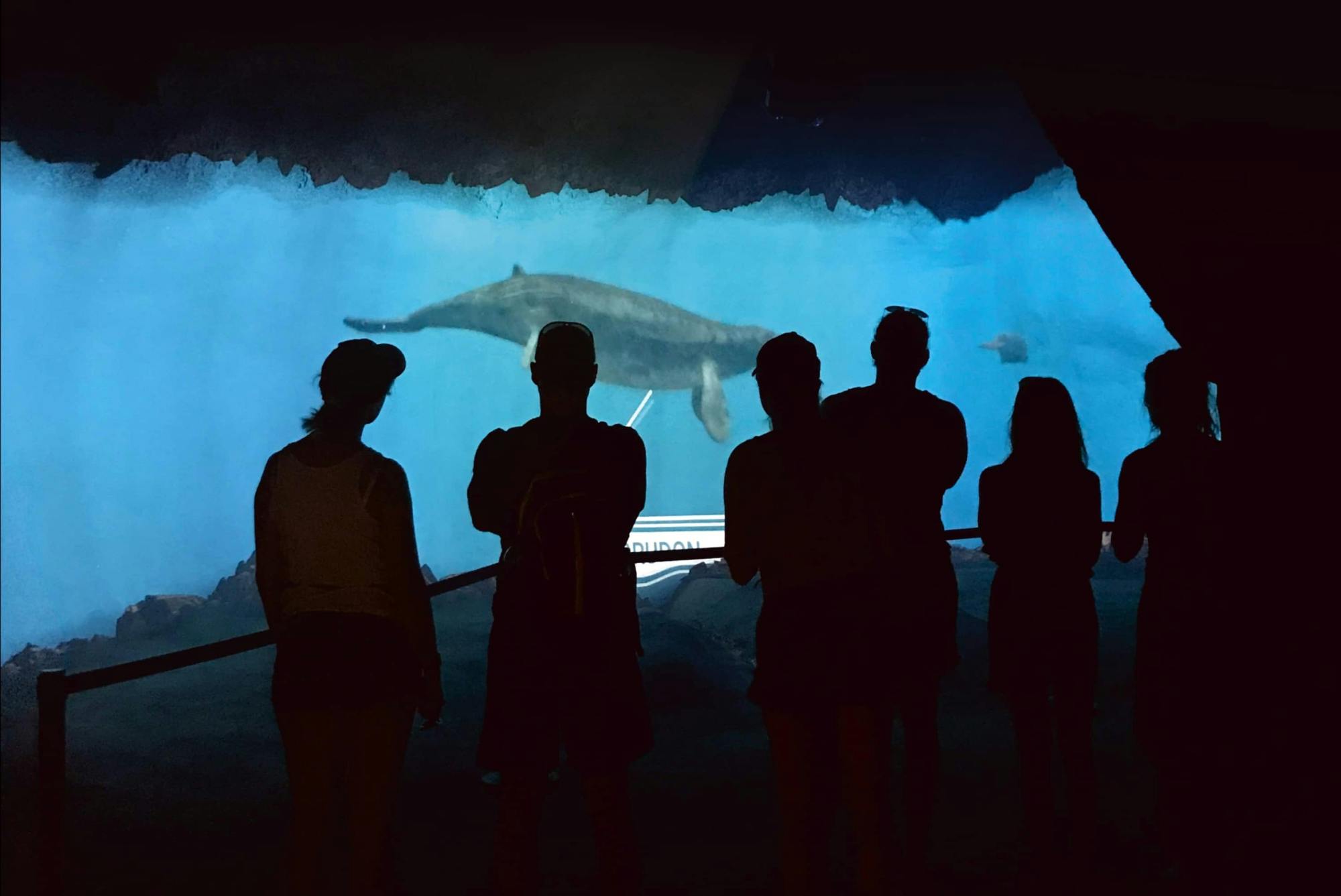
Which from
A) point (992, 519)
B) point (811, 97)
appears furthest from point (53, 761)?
point (811, 97)

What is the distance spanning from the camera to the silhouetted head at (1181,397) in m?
2.24

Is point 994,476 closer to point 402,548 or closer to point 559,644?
point 559,644

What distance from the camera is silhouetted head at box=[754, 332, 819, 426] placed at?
189cm

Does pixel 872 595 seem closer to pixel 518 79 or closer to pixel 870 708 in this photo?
pixel 870 708

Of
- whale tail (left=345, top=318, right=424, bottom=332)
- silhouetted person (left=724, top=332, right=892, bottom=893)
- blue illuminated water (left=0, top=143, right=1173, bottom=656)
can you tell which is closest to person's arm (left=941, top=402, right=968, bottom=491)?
silhouetted person (left=724, top=332, right=892, bottom=893)

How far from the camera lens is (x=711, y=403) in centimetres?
1769

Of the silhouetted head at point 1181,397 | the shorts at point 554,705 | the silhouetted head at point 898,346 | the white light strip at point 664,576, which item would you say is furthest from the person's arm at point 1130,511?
the white light strip at point 664,576

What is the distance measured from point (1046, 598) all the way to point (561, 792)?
2131 millimetres

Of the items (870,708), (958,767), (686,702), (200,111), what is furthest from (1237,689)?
(200,111)

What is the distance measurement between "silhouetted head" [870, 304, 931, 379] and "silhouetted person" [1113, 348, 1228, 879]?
0.50 meters

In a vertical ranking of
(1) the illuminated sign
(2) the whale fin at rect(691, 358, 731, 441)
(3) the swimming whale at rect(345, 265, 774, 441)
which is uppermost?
(3) the swimming whale at rect(345, 265, 774, 441)

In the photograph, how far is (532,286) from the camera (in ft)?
57.0

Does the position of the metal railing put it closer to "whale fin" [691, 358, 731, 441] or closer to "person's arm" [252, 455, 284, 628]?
"person's arm" [252, 455, 284, 628]

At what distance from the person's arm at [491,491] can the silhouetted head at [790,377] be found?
0.50m
